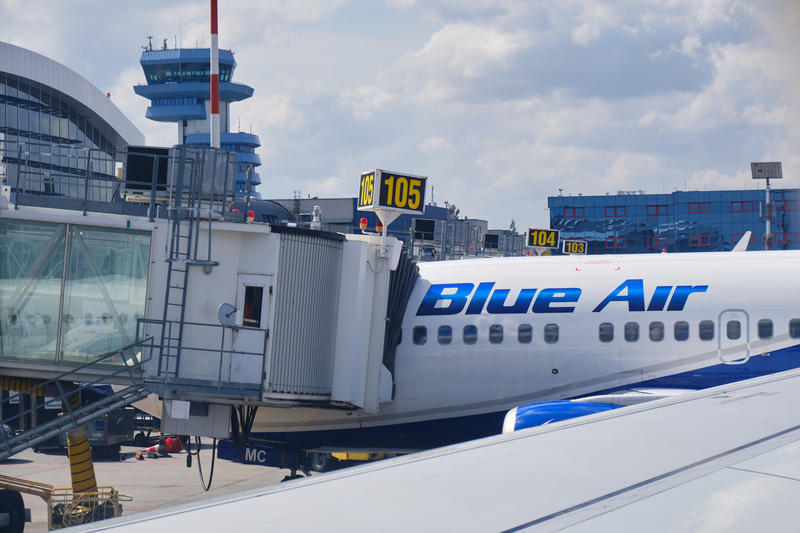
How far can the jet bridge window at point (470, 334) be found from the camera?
713 inches

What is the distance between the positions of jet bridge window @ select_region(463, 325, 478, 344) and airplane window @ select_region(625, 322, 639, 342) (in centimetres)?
313

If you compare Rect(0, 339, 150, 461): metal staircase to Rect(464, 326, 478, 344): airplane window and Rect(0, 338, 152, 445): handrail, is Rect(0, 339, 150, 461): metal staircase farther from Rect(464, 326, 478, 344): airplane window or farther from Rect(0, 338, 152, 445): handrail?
Rect(464, 326, 478, 344): airplane window

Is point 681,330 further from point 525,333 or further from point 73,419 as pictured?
point 73,419

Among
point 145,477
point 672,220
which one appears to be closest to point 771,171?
point 145,477

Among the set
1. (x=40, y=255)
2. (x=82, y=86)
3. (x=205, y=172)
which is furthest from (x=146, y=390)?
(x=82, y=86)

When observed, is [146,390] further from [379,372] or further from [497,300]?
[497,300]

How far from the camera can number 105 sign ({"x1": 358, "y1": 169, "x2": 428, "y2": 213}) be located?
59.7ft

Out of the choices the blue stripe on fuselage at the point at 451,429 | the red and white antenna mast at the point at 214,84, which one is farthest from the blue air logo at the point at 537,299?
the red and white antenna mast at the point at 214,84

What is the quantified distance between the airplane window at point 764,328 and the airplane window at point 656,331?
187cm

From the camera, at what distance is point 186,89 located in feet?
585

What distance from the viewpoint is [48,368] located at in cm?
1628

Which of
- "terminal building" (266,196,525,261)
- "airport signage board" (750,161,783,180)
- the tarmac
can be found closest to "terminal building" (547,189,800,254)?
"terminal building" (266,196,525,261)

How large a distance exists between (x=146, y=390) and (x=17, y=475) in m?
18.2

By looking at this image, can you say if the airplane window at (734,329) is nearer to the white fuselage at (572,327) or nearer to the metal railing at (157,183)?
the white fuselage at (572,327)
